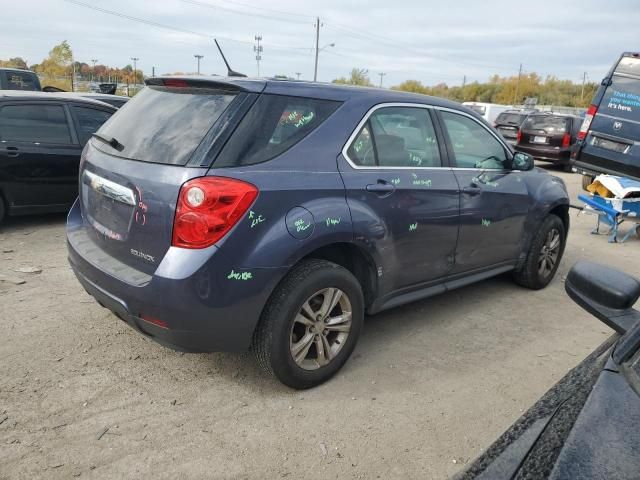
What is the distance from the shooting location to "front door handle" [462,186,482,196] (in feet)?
12.9

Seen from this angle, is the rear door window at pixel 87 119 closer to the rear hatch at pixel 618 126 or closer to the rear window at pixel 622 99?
the rear hatch at pixel 618 126

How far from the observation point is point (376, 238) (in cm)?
326

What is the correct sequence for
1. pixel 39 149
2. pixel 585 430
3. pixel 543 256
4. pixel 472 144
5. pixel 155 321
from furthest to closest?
pixel 39 149 < pixel 543 256 < pixel 472 144 < pixel 155 321 < pixel 585 430

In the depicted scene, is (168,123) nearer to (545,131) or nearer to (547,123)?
(545,131)

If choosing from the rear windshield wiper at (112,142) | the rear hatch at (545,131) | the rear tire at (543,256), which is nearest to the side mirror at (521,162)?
the rear tire at (543,256)

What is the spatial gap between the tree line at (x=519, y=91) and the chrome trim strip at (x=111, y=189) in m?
83.9

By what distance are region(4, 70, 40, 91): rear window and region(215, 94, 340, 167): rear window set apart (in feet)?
37.6

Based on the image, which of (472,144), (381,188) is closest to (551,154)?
(472,144)

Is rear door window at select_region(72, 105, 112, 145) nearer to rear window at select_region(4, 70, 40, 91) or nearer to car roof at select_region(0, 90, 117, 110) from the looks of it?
car roof at select_region(0, 90, 117, 110)

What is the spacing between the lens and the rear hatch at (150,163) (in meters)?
2.68

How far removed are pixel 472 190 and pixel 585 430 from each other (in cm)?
288

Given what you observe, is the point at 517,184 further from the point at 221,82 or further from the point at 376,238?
the point at 221,82

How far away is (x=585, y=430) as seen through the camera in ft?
4.15

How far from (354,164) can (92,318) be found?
7.38 feet
